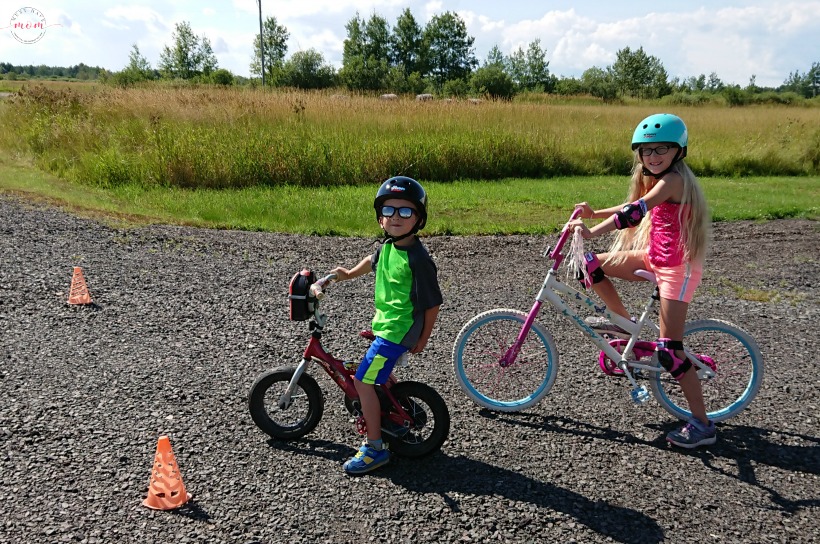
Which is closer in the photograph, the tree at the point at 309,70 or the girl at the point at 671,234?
the girl at the point at 671,234

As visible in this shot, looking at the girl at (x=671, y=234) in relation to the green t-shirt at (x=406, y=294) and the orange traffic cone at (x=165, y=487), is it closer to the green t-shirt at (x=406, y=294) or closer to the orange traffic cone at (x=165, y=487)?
the green t-shirt at (x=406, y=294)

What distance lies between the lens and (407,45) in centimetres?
8069

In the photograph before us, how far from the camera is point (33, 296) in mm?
6906

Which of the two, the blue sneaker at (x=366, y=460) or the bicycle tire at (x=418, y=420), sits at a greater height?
the bicycle tire at (x=418, y=420)

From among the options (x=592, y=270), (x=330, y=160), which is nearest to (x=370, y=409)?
(x=592, y=270)

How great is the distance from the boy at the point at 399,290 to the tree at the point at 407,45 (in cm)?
7995

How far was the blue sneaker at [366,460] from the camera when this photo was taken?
3.73 m

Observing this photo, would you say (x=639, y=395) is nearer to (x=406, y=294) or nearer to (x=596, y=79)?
(x=406, y=294)

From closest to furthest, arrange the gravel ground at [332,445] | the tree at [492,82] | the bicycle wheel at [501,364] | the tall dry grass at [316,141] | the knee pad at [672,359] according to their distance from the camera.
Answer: the gravel ground at [332,445], the knee pad at [672,359], the bicycle wheel at [501,364], the tall dry grass at [316,141], the tree at [492,82]

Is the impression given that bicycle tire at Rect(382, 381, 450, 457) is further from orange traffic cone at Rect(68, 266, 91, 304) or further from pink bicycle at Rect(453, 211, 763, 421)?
orange traffic cone at Rect(68, 266, 91, 304)

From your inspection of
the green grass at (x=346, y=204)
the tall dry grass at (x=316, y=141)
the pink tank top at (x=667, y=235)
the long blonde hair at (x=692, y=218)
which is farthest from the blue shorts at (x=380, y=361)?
the tall dry grass at (x=316, y=141)

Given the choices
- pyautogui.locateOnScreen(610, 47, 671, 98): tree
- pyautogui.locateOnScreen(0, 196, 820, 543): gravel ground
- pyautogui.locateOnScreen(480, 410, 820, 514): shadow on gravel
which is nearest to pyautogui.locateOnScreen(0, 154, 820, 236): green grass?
pyautogui.locateOnScreen(0, 196, 820, 543): gravel ground

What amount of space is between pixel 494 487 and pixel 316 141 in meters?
13.3

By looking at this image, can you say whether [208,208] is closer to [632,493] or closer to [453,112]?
[453,112]
